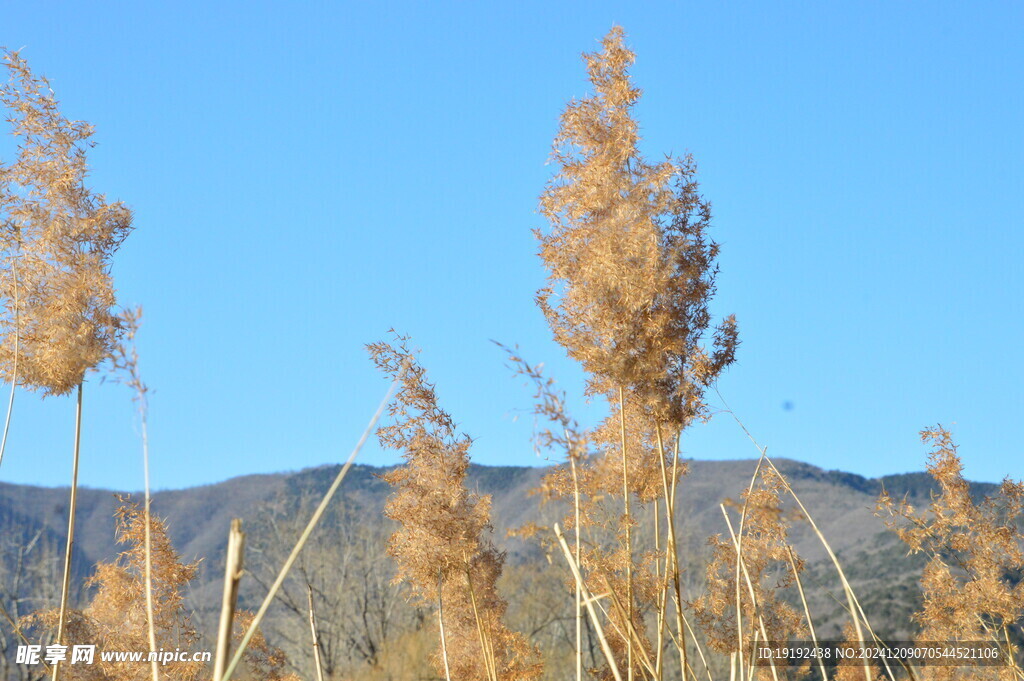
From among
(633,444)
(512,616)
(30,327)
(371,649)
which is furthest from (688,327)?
(371,649)

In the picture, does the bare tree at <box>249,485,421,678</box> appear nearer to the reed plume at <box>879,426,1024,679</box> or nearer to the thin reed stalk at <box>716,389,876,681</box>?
the reed plume at <box>879,426,1024,679</box>

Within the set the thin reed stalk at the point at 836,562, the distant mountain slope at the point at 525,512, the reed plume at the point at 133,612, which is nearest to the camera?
the thin reed stalk at the point at 836,562

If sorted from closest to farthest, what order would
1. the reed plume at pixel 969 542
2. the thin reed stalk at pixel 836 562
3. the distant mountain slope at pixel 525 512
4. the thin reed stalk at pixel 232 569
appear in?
the thin reed stalk at pixel 232 569 < the thin reed stalk at pixel 836 562 < the reed plume at pixel 969 542 < the distant mountain slope at pixel 525 512

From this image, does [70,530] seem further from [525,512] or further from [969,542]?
[525,512]

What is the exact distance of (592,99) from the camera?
488cm

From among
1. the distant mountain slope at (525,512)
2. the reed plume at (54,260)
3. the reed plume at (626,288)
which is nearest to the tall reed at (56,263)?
the reed plume at (54,260)

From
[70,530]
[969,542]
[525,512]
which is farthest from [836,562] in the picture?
[525,512]

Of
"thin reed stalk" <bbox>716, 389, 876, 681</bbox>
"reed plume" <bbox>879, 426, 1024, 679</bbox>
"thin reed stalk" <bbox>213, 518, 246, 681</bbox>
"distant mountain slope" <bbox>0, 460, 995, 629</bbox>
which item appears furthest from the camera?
"distant mountain slope" <bbox>0, 460, 995, 629</bbox>

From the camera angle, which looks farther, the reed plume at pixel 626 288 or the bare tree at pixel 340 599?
the bare tree at pixel 340 599

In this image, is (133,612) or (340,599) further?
(340,599)

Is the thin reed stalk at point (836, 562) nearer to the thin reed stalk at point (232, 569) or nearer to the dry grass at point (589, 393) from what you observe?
the dry grass at point (589, 393)

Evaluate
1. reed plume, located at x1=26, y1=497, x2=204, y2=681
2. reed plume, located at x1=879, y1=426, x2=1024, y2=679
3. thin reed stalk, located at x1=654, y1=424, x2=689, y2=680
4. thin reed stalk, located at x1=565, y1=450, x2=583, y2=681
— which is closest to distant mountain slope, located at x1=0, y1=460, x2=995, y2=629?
reed plume, located at x1=879, y1=426, x2=1024, y2=679

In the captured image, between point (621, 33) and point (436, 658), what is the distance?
520cm

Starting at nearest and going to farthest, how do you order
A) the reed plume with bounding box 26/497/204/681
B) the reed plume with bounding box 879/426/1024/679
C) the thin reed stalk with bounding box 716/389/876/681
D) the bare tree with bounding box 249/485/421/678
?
1. the thin reed stalk with bounding box 716/389/876/681
2. the reed plume with bounding box 26/497/204/681
3. the reed plume with bounding box 879/426/1024/679
4. the bare tree with bounding box 249/485/421/678
